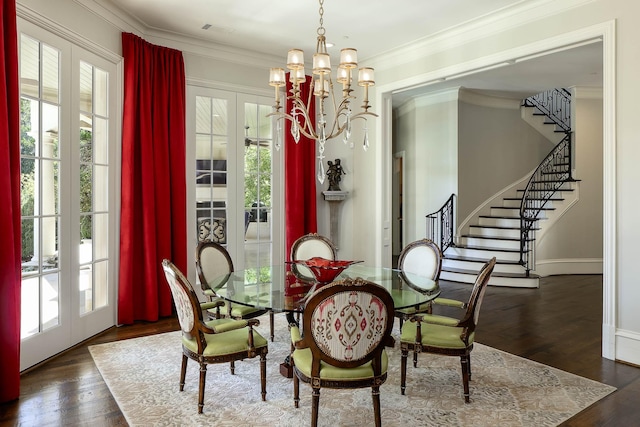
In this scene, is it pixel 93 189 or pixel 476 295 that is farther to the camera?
pixel 93 189

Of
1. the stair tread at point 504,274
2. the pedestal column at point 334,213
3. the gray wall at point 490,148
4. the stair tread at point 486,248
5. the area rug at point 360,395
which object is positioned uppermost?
the gray wall at point 490,148

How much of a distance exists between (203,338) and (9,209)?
5.03 ft

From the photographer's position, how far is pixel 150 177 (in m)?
4.54

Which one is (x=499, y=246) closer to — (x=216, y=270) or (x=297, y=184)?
(x=297, y=184)

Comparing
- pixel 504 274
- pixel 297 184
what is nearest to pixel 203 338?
pixel 297 184

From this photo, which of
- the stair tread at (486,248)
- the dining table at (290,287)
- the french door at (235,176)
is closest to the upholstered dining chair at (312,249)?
the dining table at (290,287)

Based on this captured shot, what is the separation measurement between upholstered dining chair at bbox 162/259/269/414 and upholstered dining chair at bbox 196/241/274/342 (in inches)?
24.2

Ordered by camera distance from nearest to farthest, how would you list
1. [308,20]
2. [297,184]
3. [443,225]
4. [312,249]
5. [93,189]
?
[93,189]
[312,249]
[308,20]
[297,184]
[443,225]

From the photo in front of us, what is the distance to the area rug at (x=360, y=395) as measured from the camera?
102 inches

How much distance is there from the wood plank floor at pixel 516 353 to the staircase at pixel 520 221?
0.86 meters

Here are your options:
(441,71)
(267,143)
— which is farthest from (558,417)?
(267,143)

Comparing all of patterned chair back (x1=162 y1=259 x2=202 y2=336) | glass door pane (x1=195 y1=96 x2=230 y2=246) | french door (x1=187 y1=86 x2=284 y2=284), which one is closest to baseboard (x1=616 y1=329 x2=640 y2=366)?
patterned chair back (x1=162 y1=259 x2=202 y2=336)

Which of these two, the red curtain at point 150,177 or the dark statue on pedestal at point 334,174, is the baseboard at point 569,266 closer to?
the dark statue on pedestal at point 334,174

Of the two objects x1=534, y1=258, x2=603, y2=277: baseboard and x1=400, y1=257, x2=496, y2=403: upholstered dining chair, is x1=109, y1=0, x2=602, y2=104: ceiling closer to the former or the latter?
x1=400, y1=257, x2=496, y2=403: upholstered dining chair
